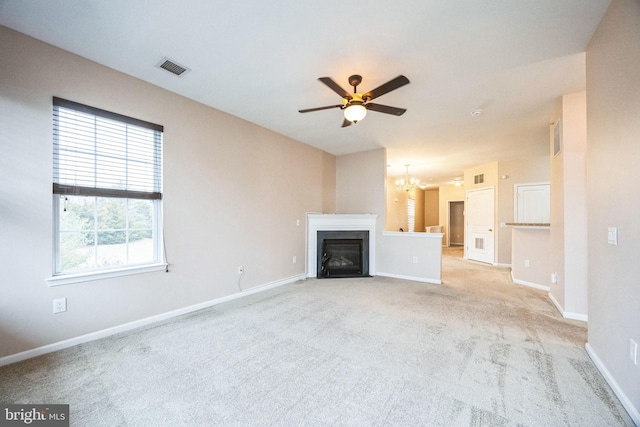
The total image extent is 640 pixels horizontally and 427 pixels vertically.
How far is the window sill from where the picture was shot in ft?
7.41

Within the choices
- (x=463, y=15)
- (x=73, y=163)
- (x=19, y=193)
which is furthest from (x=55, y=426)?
(x=463, y=15)

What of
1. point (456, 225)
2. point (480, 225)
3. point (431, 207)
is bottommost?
point (456, 225)

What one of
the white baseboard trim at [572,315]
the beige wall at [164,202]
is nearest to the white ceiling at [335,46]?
the beige wall at [164,202]

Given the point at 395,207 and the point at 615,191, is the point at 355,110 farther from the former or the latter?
the point at 395,207

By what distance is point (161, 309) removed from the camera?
2.95 m

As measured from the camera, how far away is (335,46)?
2.21 metres

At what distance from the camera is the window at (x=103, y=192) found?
233 centimetres

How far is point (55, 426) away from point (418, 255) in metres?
4.95

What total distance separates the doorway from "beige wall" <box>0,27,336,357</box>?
8.06 meters

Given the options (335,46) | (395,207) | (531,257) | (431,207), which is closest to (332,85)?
(335,46)

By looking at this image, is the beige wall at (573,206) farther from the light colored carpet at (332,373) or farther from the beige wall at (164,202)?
the beige wall at (164,202)

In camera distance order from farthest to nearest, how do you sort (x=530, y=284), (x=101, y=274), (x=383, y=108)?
(x=530, y=284), (x=383, y=108), (x=101, y=274)

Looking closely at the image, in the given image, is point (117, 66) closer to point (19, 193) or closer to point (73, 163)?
point (73, 163)

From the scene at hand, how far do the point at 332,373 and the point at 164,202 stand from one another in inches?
102
